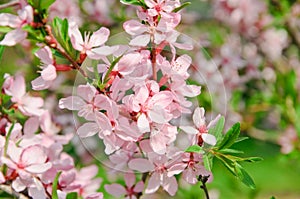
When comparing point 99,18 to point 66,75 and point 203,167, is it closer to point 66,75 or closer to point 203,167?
point 66,75

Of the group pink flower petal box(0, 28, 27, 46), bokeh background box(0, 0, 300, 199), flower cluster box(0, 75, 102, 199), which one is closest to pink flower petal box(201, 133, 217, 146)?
flower cluster box(0, 75, 102, 199)

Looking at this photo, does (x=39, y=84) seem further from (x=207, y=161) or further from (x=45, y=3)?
(x=207, y=161)

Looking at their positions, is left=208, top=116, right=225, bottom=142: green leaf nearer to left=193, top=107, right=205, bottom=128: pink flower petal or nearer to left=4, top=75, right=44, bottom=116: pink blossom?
left=193, top=107, right=205, bottom=128: pink flower petal

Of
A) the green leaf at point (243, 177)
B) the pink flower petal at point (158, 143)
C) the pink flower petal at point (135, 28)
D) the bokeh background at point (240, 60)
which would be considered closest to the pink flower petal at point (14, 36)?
the pink flower petal at point (135, 28)

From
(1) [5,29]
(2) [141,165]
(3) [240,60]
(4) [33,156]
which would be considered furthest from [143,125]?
(3) [240,60]

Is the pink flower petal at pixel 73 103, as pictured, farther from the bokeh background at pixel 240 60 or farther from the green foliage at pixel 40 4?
the bokeh background at pixel 240 60
